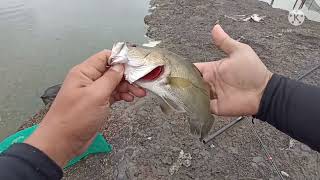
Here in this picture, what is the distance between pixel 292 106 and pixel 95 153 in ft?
7.03

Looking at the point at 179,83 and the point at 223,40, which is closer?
the point at 179,83

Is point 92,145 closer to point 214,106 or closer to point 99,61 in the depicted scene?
point 214,106

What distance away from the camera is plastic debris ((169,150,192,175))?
11.5ft

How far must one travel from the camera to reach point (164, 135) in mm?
4027

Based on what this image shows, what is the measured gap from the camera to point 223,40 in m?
2.58

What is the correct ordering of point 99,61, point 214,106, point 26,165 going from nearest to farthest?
1. point 26,165
2. point 99,61
3. point 214,106

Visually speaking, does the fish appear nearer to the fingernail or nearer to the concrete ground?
the fingernail

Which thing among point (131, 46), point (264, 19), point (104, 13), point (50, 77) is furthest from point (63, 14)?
point (131, 46)

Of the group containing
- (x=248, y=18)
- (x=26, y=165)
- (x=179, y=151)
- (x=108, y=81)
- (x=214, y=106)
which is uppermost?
(x=108, y=81)

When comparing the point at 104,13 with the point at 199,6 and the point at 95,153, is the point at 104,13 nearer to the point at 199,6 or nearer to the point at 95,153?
the point at 199,6

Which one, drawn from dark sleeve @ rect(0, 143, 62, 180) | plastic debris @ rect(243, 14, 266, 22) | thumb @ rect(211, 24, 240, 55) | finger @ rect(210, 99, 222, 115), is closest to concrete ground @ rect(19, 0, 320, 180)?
finger @ rect(210, 99, 222, 115)

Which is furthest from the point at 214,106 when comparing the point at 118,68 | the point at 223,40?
the point at 118,68

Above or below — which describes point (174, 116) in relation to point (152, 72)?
below

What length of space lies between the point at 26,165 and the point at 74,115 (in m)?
0.38
